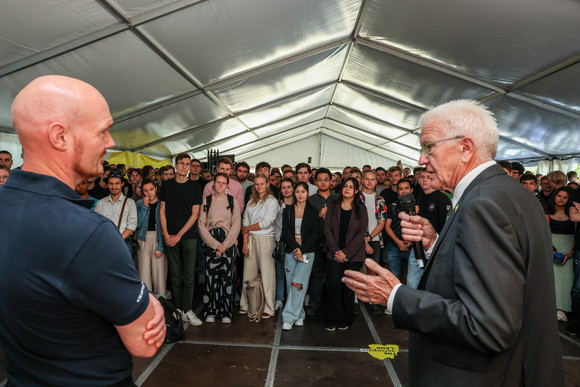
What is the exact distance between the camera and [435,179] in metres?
1.35

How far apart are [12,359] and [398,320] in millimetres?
1125

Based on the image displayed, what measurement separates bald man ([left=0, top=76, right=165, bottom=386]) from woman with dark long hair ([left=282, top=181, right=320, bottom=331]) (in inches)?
122

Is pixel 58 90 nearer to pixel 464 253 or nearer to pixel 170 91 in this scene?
pixel 464 253

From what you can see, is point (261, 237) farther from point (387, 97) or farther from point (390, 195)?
point (387, 97)

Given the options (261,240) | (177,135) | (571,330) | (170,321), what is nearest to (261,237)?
(261,240)

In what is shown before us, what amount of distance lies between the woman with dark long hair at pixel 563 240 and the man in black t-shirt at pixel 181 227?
185 inches

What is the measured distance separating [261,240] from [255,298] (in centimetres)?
74

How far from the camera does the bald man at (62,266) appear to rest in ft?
2.43

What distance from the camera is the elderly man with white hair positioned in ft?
3.07

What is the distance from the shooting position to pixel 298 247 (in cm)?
396

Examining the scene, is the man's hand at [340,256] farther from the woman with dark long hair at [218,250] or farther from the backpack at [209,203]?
the backpack at [209,203]

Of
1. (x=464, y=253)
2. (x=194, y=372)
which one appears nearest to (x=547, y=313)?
(x=464, y=253)

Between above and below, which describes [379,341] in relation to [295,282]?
below

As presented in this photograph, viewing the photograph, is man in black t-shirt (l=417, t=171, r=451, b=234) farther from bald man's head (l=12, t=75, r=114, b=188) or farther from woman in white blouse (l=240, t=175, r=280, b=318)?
bald man's head (l=12, t=75, r=114, b=188)
